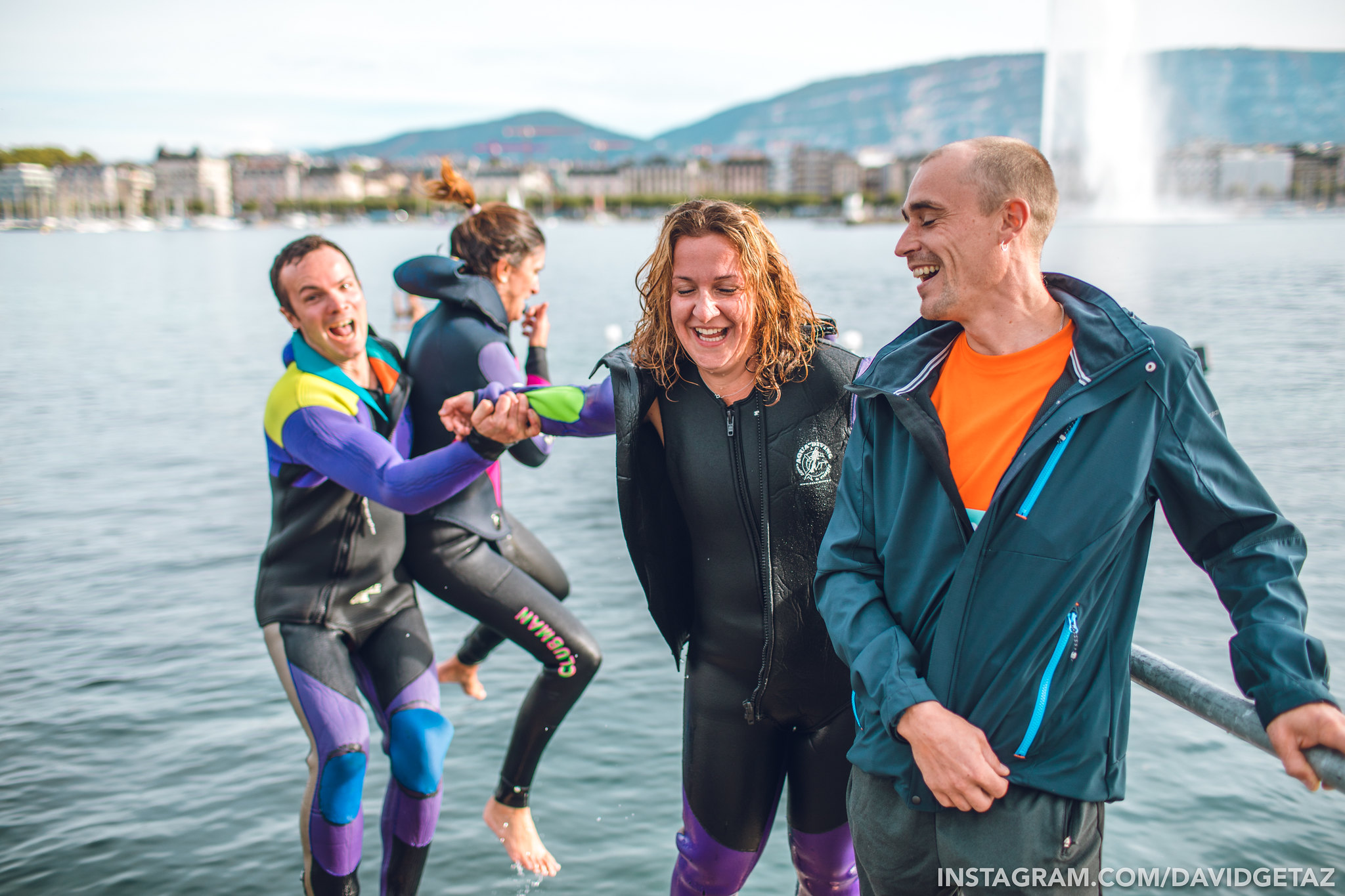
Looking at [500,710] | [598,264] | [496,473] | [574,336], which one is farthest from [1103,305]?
[598,264]

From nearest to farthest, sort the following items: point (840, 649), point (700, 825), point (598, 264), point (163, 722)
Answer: point (840, 649) → point (700, 825) → point (163, 722) → point (598, 264)

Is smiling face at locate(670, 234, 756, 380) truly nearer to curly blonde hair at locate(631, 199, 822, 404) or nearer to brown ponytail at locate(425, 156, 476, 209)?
curly blonde hair at locate(631, 199, 822, 404)

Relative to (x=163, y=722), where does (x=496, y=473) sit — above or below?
above

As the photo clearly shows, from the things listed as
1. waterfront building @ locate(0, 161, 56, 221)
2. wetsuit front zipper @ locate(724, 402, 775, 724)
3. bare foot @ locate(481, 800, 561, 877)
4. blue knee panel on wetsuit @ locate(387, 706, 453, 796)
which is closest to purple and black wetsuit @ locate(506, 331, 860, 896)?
wetsuit front zipper @ locate(724, 402, 775, 724)

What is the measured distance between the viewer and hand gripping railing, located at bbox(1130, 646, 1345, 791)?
1875mm

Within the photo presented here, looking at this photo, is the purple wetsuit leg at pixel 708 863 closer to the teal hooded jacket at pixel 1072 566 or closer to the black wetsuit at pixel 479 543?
the teal hooded jacket at pixel 1072 566

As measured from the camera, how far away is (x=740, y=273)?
319 cm

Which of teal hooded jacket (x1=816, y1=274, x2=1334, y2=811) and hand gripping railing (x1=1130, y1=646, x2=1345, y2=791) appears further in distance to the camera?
teal hooded jacket (x1=816, y1=274, x2=1334, y2=811)

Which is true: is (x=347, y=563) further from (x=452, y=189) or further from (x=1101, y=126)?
(x=1101, y=126)

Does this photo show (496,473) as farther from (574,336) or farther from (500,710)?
(574,336)

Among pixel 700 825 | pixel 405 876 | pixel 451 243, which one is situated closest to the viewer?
pixel 700 825

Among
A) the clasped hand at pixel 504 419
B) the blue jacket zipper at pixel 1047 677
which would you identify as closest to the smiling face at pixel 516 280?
the clasped hand at pixel 504 419

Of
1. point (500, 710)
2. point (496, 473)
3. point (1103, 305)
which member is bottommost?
point (500, 710)

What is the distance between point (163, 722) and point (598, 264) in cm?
6032
